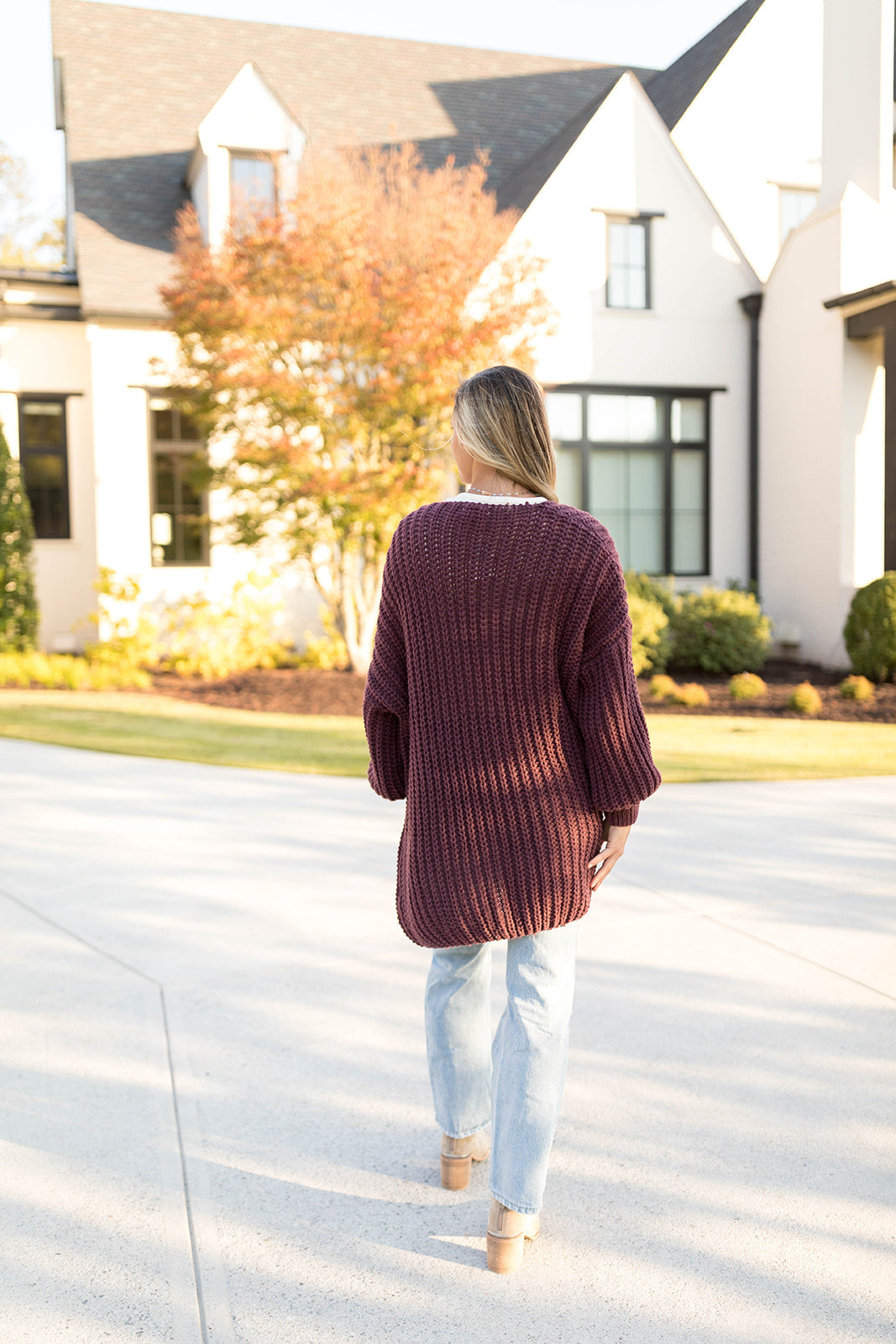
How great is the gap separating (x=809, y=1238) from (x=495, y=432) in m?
1.75

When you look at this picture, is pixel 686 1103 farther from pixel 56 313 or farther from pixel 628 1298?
pixel 56 313

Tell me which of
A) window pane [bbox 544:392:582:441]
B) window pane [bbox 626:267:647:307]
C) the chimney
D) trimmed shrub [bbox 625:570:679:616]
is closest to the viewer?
the chimney

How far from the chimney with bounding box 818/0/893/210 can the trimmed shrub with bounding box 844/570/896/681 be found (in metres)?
4.64

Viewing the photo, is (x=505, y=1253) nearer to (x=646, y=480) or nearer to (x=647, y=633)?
(x=647, y=633)

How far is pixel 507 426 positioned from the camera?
6.81ft

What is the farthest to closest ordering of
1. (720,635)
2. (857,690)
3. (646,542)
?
(646,542) → (720,635) → (857,690)

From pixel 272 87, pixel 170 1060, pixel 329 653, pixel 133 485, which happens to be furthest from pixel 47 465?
pixel 170 1060

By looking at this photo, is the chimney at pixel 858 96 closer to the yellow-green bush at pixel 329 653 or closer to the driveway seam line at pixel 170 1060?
the yellow-green bush at pixel 329 653

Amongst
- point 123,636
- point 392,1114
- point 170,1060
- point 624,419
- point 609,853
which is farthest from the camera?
point 624,419

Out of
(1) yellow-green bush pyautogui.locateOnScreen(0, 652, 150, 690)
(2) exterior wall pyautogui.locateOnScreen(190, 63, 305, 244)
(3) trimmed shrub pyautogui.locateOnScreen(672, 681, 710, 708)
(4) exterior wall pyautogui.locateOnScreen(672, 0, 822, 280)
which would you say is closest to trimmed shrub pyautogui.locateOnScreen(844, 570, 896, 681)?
(3) trimmed shrub pyautogui.locateOnScreen(672, 681, 710, 708)

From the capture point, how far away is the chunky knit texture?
2.01 meters

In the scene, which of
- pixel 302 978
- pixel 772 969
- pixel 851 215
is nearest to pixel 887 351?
pixel 851 215

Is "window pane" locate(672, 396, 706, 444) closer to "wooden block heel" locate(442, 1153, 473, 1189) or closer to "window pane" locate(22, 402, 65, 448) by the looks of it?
"window pane" locate(22, 402, 65, 448)

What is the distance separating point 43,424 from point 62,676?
15.5 ft
